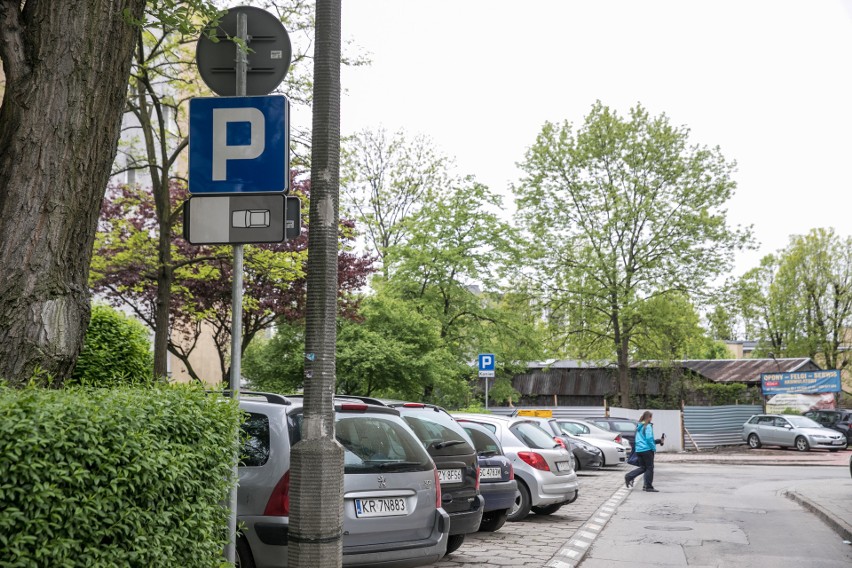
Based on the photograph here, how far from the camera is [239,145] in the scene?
6090 mm

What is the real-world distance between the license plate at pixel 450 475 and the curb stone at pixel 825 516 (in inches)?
240

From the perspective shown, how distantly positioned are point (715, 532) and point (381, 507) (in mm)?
7638

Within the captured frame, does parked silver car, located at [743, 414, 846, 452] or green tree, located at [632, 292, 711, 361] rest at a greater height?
green tree, located at [632, 292, 711, 361]

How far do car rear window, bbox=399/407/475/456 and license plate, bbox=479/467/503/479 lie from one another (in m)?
1.67

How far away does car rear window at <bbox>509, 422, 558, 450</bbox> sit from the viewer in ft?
48.0

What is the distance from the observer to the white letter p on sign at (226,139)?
6.05m

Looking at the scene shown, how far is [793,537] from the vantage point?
13.1 metres

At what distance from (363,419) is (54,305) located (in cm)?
278

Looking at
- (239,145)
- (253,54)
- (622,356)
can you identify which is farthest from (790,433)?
(239,145)

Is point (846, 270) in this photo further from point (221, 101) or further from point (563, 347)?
point (221, 101)

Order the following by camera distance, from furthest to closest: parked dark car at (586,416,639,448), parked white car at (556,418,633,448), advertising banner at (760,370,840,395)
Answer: advertising banner at (760,370,840,395) < parked dark car at (586,416,639,448) < parked white car at (556,418,633,448)

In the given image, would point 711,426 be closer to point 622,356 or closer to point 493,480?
point 622,356

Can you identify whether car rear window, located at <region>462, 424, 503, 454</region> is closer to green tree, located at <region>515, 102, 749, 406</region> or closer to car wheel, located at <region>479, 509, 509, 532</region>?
car wheel, located at <region>479, 509, 509, 532</region>

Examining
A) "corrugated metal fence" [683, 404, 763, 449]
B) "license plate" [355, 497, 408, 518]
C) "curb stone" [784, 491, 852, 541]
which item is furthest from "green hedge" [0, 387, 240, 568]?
"corrugated metal fence" [683, 404, 763, 449]
